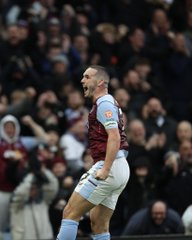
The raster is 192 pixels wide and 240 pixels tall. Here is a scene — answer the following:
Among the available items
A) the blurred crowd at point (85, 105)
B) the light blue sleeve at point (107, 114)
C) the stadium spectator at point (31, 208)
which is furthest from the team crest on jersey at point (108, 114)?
the stadium spectator at point (31, 208)

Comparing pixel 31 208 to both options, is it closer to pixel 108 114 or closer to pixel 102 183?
pixel 102 183

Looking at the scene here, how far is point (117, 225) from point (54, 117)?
2349 millimetres

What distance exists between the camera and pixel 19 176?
14.2 metres

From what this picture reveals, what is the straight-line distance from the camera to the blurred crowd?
14266 millimetres

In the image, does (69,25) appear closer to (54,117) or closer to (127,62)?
(127,62)

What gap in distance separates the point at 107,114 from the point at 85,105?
266 inches

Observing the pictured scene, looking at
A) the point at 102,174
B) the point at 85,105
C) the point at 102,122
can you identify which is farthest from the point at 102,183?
the point at 85,105

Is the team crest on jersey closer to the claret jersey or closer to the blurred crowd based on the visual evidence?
the claret jersey

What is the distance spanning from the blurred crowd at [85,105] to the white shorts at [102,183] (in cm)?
316

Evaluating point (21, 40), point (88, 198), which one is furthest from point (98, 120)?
point (21, 40)

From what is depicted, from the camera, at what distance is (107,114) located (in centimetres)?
1059

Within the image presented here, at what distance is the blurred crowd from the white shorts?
124 inches

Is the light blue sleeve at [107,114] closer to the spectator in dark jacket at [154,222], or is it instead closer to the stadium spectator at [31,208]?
the spectator in dark jacket at [154,222]

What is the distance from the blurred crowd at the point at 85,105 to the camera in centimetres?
1427
